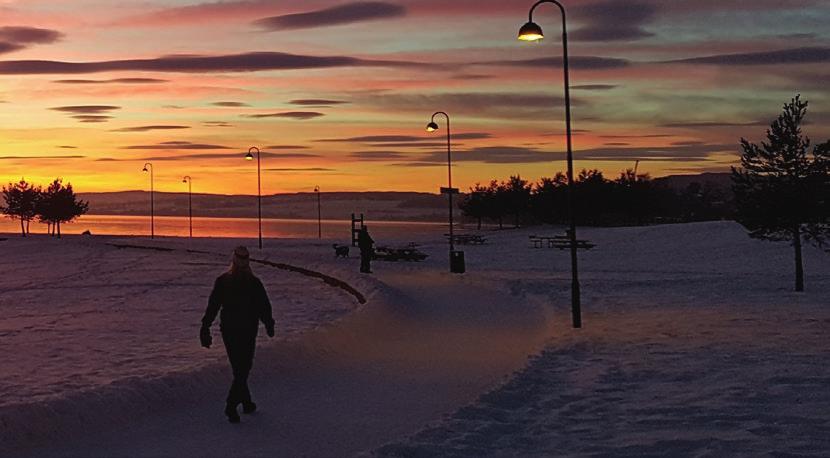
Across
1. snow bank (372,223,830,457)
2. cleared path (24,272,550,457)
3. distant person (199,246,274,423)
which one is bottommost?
snow bank (372,223,830,457)

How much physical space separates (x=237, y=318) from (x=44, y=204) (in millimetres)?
148902

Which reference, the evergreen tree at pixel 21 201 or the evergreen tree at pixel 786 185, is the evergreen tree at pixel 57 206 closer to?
the evergreen tree at pixel 21 201

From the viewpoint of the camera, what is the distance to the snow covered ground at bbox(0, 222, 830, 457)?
31.8 feet

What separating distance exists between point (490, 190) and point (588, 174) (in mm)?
22726

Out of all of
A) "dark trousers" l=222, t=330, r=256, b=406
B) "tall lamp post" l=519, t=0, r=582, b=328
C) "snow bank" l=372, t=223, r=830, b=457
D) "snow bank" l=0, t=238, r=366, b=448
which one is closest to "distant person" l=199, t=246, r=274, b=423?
"dark trousers" l=222, t=330, r=256, b=406

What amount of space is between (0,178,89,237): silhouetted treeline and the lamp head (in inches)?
5364

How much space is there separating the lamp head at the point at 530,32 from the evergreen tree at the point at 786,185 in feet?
43.9

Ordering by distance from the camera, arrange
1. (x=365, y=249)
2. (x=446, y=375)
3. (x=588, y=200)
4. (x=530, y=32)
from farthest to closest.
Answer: (x=588, y=200), (x=365, y=249), (x=530, y=32), (x=446, y=375)

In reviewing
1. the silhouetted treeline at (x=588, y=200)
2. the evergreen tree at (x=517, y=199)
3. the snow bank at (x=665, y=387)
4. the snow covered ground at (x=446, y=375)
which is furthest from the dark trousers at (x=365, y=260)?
the evergreen tree at (x=517, y=199)

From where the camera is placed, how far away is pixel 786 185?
97.2 ft

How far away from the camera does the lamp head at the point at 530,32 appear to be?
19.1 meters

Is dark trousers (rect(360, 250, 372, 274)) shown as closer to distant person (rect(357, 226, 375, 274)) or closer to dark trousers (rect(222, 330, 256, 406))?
distant person (rect(357, 226, 375, 274))

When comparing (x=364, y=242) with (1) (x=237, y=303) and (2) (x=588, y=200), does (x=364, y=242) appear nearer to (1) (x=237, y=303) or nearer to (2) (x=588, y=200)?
(1) (x=237, y=303)

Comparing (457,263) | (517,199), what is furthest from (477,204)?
(457,263)
